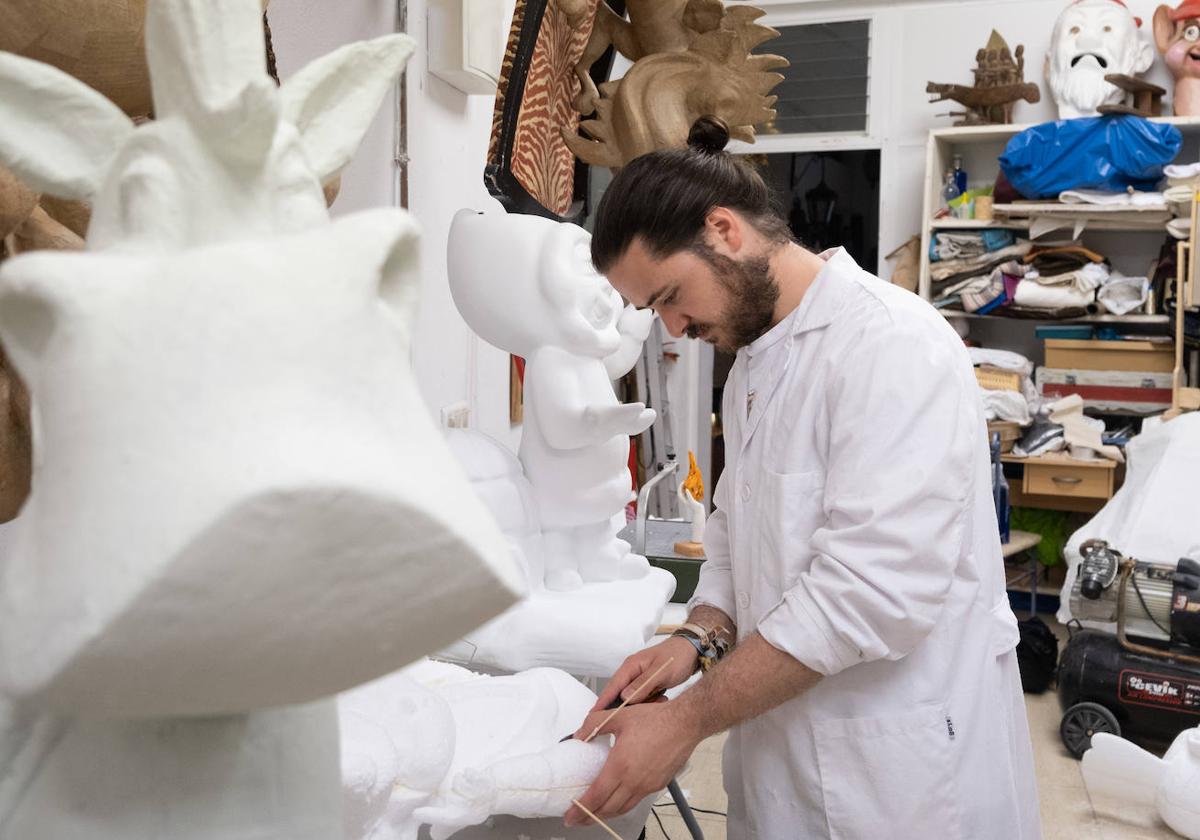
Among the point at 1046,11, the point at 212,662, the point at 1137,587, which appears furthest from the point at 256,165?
the point at 1046,11

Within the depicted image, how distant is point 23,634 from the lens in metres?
0.54

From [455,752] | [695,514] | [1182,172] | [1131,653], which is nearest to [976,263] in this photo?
[1182,172]

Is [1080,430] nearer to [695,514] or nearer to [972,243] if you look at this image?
[972,243]

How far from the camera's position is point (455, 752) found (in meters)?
1.35

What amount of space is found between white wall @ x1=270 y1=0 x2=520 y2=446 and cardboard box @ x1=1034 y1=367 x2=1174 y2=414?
3335mm

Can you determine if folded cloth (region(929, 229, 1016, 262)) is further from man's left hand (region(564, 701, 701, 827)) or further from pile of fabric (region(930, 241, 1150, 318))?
man's left hand (region(564, 701, 701, 827))

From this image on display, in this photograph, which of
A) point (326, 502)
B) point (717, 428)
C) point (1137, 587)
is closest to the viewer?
point (326, 502)

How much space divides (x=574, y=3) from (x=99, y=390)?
1.87m

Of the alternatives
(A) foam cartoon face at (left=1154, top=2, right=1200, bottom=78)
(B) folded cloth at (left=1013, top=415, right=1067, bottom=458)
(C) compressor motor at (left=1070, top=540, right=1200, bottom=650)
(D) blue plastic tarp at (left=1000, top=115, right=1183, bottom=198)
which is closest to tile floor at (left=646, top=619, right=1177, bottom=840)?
(C) compressor motor at (left=1070, top=540, right=1200, bottom=650)

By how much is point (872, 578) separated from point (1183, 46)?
5008 mm

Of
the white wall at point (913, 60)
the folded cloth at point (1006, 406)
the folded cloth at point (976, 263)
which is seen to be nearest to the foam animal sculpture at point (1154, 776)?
the folded cloth at point (1006, 406)

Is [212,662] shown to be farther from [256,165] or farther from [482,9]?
[482,9]

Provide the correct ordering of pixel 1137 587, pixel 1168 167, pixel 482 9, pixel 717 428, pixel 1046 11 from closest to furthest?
pixel 482 9 < pixel 1137 587 < pixel 1168 167 < pixel 1046 11 < pixel 717 428

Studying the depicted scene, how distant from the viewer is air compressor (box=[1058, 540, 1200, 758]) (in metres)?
3.60
